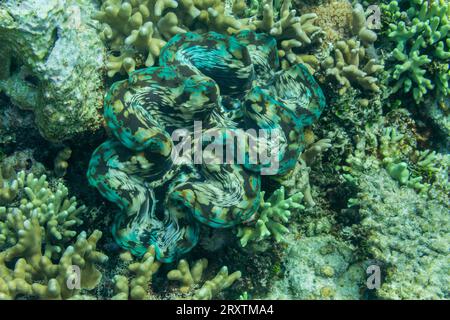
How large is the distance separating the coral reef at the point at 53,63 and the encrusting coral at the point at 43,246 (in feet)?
1.62

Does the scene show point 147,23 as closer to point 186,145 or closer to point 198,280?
point 186,145

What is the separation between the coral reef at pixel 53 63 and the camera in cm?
239

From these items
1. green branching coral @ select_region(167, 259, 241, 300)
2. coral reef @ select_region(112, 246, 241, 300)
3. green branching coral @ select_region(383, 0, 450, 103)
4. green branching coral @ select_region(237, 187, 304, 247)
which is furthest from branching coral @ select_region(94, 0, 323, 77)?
green branching coral @ select_region(167, 259, 241, 300)

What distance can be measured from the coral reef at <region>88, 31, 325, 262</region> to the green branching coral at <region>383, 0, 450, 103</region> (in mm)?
1241

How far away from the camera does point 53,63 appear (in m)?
2.51

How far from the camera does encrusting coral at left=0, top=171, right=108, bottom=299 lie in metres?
2.61

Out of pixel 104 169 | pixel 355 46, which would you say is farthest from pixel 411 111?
pixel 104 169

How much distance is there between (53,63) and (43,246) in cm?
139

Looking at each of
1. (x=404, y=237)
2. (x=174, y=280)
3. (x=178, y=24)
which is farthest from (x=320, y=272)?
(x=178, y=24)

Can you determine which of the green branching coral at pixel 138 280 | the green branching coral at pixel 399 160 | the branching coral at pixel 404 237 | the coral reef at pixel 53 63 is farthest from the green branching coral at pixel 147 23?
the branching coral at pixel 404 237

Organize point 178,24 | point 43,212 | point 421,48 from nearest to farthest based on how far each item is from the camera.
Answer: point 43,212, point 178,24, point 421,48

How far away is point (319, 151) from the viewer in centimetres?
323

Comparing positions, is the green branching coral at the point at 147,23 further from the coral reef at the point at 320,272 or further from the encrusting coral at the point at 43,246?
the coral reef at the point at 320,272

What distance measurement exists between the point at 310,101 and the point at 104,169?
1.66 m
